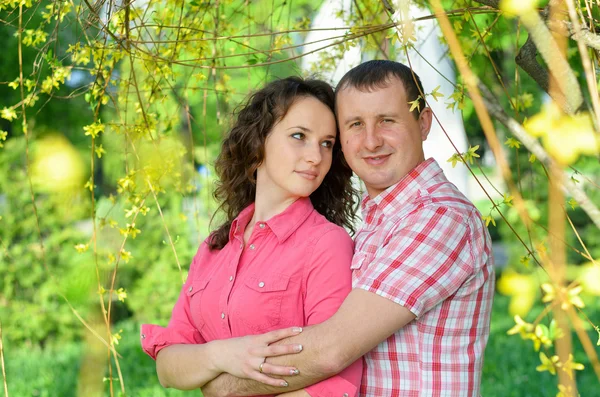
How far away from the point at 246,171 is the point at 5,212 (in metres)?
4.52

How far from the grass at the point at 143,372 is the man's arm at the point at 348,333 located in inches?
114

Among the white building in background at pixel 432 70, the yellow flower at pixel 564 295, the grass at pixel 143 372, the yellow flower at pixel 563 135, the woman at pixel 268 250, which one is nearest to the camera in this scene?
the yellow flower at pixel 563 135

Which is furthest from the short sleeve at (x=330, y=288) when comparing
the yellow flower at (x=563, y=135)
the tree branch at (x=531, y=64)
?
the yellow flower at (x=563, y=135)

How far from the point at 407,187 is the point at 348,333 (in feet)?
1.55

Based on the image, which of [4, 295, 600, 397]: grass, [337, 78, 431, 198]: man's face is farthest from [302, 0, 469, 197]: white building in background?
[337, 78, 431, 198]: man's face

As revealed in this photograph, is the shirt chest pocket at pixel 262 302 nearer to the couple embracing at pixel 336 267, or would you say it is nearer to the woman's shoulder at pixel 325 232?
the couple embracing at pixel 336 267

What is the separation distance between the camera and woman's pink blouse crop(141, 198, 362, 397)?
1.87 metres

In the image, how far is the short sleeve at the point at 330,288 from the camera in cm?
178

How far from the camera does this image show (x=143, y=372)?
5.11 meters

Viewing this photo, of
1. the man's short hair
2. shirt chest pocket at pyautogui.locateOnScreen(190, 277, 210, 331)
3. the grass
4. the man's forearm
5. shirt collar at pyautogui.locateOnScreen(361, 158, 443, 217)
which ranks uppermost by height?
the man's short hair

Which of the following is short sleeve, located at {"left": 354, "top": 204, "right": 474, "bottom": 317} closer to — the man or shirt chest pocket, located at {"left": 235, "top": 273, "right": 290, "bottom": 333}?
the man

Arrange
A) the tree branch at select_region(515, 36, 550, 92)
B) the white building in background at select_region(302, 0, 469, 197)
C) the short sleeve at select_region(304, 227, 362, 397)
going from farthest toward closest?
the white building in background at select_region(302, 0, 469, 197)
the short sleeve at select_region(304, 227, 362, 397)
the tree branch at select_region(515, 36, 550, 92)

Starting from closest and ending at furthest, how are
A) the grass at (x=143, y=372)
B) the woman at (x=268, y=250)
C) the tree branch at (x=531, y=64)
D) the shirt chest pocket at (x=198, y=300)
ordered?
1. the tree branch at (x=531, y=64)
2. the woman at (x=268, y=250)
3. the shirt chest pocket at (x=198, y=300)
4. the grass at (x=143, y=372)

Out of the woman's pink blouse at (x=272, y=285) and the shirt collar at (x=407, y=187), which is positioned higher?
the shirt collar at (x=407, y=187)
